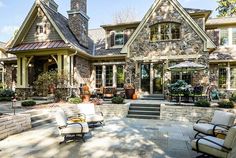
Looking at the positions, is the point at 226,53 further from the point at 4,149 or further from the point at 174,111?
the point at 4,149

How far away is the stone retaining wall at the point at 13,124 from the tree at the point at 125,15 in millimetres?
26881

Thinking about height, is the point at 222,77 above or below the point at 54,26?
below

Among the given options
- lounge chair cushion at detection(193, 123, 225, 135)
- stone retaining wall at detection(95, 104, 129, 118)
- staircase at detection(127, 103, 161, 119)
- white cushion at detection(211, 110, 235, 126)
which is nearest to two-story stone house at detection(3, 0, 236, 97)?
staircase at detection(127, 103, 161, 119)

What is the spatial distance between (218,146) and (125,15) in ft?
99.0

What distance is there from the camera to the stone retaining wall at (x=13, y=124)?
6.38 m

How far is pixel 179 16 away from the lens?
1366cm

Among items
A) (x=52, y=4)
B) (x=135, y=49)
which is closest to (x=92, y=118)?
(x=135, y=49)

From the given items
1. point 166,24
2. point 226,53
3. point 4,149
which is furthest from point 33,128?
point 226,53

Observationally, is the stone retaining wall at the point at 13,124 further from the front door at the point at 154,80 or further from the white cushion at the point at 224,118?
the front door at the point at 154,80

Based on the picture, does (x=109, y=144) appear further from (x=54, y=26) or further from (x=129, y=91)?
(x=54, y=26)

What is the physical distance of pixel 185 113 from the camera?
959 cm

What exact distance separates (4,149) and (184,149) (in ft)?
15.7

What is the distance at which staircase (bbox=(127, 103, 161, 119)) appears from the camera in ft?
32.8

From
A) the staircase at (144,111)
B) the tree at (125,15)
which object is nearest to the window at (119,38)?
the staircase at (144,111)
